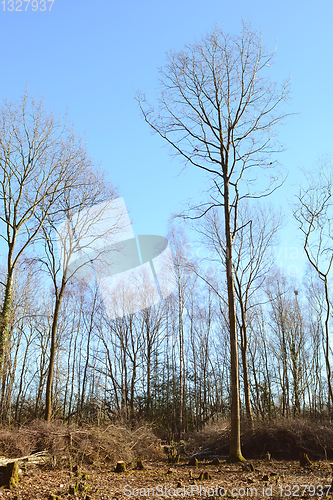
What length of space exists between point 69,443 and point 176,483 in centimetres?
331

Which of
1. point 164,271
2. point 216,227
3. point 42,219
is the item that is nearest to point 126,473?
point 42,219

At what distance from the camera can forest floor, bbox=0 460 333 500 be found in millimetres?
5543

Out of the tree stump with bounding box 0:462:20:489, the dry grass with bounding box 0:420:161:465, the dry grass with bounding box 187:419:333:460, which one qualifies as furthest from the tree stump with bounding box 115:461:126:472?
the dry grass with bounding box 187:419:333:460

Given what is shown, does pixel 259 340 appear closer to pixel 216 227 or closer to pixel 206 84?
pixel 216 227

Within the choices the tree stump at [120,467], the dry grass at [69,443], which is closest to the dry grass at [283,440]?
the dry grass at [69,443]

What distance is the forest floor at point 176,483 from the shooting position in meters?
5.54

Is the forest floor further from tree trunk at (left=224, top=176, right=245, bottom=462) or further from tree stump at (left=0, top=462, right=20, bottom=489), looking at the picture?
tree trunk at (left=224, top=176, right=245, bottom=462)

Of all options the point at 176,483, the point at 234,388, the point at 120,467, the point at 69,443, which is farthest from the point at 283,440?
the point at 69,443

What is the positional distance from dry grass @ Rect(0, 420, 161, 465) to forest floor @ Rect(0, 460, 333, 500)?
0.49 meters

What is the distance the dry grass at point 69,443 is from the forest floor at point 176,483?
490 millimetres

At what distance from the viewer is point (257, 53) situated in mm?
11672

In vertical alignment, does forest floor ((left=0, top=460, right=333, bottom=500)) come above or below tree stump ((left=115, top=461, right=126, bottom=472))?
above

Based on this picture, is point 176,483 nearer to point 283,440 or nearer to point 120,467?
point 120,467

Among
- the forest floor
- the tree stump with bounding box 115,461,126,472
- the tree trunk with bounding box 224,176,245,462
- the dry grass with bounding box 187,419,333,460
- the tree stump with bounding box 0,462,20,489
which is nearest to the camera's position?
the forest floor
